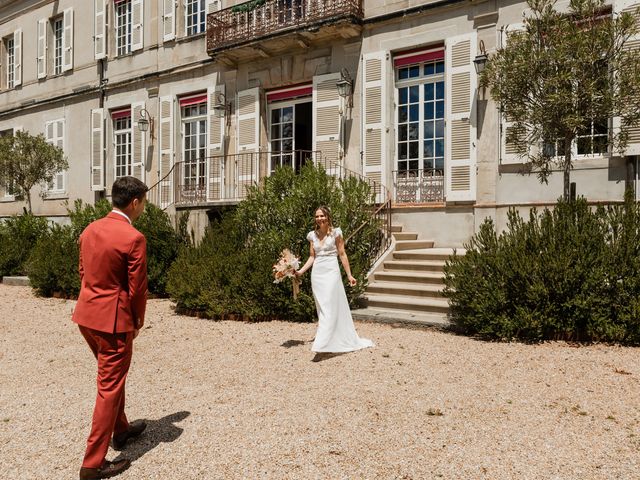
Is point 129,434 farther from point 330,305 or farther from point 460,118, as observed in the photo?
point 460,118

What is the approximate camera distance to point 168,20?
47.5ft

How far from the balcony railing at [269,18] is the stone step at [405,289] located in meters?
5.69

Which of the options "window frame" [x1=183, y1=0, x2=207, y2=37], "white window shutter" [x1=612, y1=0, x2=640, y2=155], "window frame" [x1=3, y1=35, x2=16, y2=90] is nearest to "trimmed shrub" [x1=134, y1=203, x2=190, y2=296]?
"window frame" [x1=183, y1=0, x2=207, y2=37]

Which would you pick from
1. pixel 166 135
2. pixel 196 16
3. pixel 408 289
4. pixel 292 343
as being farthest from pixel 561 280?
pixel 196 16

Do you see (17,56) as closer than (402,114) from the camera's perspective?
No

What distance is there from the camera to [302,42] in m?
11.8

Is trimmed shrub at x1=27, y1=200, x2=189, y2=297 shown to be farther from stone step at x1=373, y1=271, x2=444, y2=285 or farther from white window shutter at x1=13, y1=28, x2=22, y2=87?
white window shutter at x1=13, y1=28, x2=22, y2=87

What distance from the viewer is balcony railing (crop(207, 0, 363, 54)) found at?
1115cm

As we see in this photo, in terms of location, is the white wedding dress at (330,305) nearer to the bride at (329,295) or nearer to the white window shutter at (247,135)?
the bride at (329,295)

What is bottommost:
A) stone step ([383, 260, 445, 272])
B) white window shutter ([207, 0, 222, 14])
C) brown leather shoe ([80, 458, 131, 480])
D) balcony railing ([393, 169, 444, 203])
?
brown leather shoe ([80, 458, 131, 480])

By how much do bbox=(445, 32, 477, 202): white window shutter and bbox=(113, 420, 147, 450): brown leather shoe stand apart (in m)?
7.56

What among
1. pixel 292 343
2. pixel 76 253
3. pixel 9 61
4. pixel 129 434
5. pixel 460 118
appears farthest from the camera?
pixel 9 61

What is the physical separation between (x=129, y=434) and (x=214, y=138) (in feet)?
35.8

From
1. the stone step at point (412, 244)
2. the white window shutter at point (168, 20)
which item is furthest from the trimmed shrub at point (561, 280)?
the white window shutter at point (168, 20)
